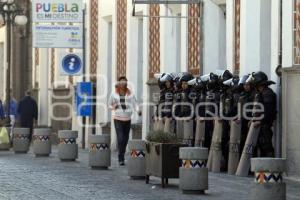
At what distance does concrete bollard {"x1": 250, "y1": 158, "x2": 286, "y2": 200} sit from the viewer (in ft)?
46.2

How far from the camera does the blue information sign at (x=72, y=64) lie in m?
30.3

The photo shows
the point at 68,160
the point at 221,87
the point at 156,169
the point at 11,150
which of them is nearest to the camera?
the point at 156,169

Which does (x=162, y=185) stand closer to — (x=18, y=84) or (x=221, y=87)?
(x=221, y=87)

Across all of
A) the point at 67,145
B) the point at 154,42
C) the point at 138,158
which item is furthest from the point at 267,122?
the point at 154,42

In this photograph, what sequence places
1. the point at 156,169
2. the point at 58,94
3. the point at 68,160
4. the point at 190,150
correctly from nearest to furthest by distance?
the point at 190,150
the point at 156,169
the point at 68,160
the point at 58,94

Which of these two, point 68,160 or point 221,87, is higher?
point 221,87

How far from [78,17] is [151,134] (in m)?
12.2

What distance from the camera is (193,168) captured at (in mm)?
16922

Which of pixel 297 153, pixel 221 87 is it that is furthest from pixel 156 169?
pixel 221 87

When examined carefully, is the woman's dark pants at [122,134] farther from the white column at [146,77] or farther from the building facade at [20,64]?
the building facade at [20,64]

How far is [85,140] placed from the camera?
3572 centimetres

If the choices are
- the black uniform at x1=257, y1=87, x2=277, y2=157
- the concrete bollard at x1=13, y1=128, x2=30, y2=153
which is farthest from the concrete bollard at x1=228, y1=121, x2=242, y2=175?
the concrete bollard at x1=13, y1=128, x2=30, y2=153

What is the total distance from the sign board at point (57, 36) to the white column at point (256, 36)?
26.7 ft

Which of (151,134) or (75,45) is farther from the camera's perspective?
(75,45)
